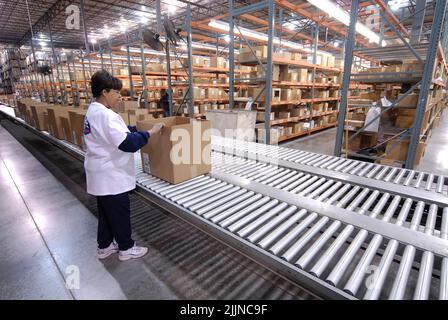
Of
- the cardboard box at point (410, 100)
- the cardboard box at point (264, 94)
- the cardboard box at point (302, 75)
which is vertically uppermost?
→ the cardboard box at point (302, 75)

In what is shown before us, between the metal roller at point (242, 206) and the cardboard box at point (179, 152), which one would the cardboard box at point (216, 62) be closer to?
the cardboard box at point (179, 152)

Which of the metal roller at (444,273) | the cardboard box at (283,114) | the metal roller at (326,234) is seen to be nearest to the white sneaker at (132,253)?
the metal roller at (326,234)

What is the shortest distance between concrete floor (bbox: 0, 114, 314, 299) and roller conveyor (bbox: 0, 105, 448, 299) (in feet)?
2.03

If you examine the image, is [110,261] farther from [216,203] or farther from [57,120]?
[57,120]

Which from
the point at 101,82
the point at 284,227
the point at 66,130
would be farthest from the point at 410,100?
the point at 66,130

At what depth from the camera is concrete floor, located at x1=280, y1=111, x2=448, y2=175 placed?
15.5 feet

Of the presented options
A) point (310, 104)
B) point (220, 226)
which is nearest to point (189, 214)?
point (220, 226)

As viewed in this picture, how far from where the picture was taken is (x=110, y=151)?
1676 mm

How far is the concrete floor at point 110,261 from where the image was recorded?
178 centimetres

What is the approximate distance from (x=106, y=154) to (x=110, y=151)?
33 millimetres

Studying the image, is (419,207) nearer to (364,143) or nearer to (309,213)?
(309,213)

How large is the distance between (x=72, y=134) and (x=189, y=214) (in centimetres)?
301

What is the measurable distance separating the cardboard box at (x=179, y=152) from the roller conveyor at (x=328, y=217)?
9 centimetres
